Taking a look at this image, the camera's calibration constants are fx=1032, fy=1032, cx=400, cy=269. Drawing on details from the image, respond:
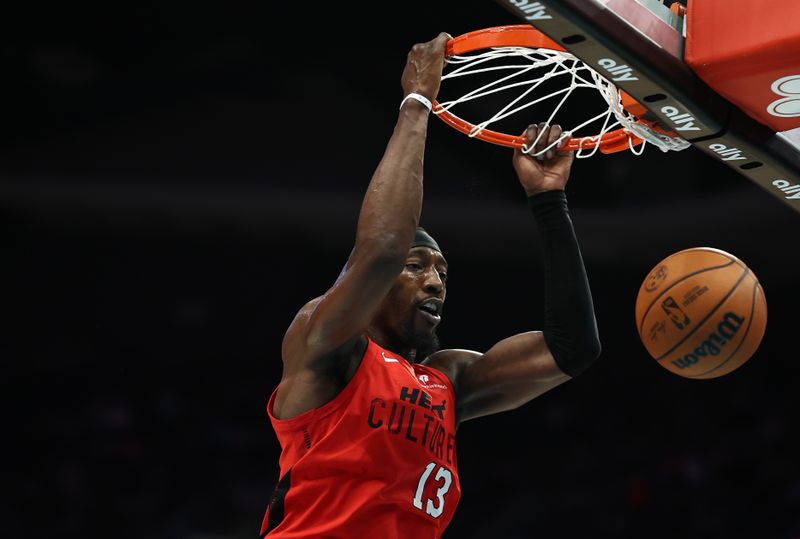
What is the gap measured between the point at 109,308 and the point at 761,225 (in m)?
6.31

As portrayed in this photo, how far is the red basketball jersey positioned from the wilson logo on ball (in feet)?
3.02

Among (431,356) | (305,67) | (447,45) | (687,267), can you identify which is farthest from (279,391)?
(305,67)

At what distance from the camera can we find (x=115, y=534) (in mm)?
7633

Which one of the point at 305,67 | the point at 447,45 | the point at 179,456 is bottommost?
the point at 179,456

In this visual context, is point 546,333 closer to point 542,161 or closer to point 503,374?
point 503,374

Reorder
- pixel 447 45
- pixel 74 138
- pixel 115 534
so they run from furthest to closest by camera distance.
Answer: pixel 74 138 → pixel 115 534 → pixel 447 45

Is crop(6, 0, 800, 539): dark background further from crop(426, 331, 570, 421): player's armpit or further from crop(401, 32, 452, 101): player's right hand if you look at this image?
crop(401, 32, 452, 101): player's right hand

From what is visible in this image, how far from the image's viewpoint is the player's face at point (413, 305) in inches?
136

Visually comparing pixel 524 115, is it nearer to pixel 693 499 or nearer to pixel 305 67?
pixel 305 67

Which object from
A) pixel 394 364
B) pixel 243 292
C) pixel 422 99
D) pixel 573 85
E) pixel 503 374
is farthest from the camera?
pixel 243 292

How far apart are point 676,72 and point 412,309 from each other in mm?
1185

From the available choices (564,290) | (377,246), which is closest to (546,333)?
(564,290)

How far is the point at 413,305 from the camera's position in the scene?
3455 millimetres

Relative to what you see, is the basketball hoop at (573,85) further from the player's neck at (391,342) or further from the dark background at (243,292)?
the dark background at (243,292)
